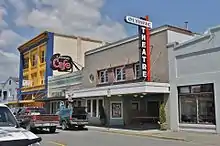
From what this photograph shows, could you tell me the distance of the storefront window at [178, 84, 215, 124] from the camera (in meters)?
21.0

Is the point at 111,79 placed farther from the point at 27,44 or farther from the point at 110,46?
the point at 27,44

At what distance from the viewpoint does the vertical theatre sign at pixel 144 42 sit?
963 inches

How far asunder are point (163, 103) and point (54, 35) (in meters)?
26.5

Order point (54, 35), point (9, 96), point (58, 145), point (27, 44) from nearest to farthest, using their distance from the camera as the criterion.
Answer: point (58, 145), point (54, 35), point (27, 44), point (9, 96)

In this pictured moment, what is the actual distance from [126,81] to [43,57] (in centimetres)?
2266

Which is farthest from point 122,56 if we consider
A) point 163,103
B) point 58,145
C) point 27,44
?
point 27,44

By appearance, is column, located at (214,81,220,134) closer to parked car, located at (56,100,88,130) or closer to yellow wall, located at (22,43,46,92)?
parked car, located at (56,100,88,130)

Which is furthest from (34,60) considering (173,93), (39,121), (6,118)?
(6,118)

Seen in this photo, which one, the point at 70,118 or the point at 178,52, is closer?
the point at 178,52

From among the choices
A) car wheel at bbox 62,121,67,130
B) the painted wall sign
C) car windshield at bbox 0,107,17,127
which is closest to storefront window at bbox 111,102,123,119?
car wheel at bbox 62,121,67,130

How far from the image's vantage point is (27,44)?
5319 cm

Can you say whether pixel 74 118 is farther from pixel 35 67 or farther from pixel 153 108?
pixel 35 67

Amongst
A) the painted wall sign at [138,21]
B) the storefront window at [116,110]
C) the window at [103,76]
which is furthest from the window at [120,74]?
the painted wall sign at [138,21]

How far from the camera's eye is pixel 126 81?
93.8 feet
